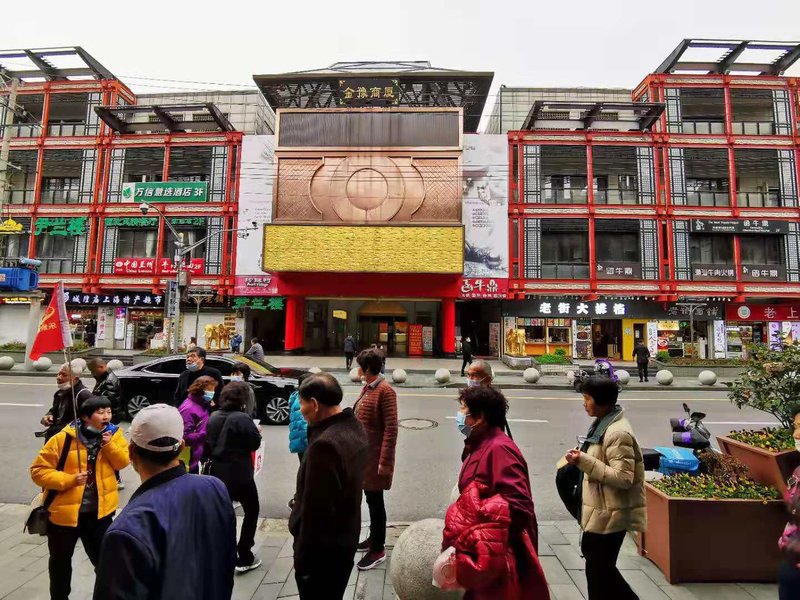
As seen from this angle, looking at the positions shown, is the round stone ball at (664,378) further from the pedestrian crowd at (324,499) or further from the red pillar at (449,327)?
the pedestrian crowd at (324,499)

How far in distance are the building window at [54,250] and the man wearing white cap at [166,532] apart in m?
30.2

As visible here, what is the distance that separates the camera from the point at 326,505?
2.37 metres

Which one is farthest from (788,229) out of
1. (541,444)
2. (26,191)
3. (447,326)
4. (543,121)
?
(26,191)

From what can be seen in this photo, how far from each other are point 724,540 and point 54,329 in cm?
629

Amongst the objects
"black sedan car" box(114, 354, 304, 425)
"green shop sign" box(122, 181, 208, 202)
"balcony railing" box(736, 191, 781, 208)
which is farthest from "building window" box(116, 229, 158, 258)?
"balcony railing" box(736, 191, 781, 208)

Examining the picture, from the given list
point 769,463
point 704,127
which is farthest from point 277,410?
point 704,127

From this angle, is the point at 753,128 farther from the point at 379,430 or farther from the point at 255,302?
the point at 379,430

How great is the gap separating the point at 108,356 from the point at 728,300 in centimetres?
3310

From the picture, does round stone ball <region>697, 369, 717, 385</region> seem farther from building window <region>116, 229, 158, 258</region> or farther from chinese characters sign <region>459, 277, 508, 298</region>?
building window <region>116, 229, 158, 258</region>

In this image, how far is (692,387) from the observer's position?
15992 mm

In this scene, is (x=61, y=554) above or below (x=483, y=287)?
below

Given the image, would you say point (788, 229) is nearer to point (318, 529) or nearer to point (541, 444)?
point (541, 444)

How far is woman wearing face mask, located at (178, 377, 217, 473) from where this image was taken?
425cm

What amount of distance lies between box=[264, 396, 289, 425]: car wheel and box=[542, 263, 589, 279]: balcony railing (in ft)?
61.9
